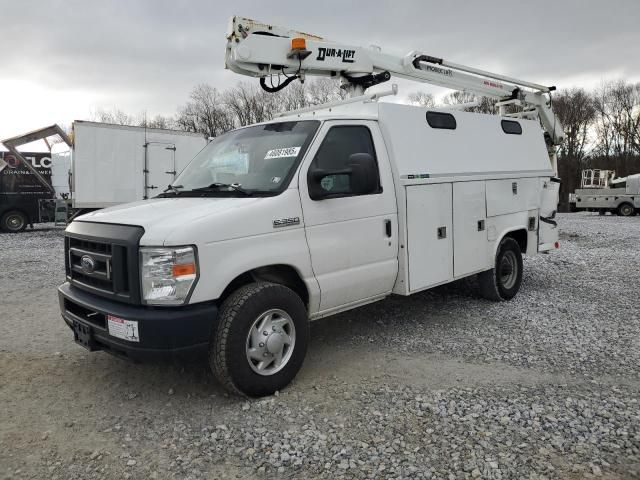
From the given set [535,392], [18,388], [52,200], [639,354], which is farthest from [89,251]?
[52,200]

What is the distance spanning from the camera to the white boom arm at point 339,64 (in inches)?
222

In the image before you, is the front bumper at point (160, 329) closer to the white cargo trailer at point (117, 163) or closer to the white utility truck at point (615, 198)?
the white cargo trailer at point (117, 163)

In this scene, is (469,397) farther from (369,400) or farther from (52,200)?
(52,200)

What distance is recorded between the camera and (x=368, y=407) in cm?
369

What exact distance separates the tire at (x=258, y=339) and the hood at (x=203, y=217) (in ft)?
1.59

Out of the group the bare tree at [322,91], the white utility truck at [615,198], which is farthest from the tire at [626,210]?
the bare tree at [322,91]

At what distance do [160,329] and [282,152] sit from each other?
73.0 inches

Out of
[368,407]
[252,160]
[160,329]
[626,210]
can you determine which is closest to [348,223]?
[252,160]

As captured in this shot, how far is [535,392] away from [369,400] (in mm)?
1330

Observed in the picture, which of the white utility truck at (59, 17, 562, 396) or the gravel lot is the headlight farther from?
the gravel lot

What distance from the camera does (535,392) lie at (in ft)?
12.8

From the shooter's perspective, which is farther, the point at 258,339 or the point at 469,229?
the point at 469,229

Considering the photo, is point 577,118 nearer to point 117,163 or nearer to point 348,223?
point 117,163

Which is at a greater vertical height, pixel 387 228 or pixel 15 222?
pixel 387 228
